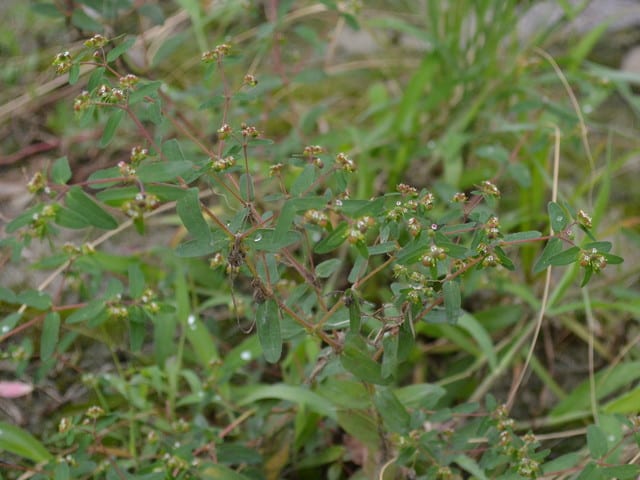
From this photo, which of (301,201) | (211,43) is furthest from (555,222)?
(211,43)

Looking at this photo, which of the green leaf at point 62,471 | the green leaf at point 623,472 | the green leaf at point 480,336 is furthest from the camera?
the green leaf at point 480,336

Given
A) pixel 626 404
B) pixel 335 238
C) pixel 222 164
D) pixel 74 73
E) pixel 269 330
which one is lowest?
pixel 626 404

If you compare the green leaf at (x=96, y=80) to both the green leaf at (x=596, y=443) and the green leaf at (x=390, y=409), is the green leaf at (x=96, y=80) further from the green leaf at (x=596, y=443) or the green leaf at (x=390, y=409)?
the green leaf at (x=596, y=443)

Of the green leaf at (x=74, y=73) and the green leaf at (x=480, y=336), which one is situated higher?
the green leaf at (x=74, y=73)

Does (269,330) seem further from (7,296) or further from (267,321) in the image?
(7,296)

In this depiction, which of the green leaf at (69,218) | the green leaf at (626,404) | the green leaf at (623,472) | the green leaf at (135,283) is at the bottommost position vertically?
the green leaf at (626,404)

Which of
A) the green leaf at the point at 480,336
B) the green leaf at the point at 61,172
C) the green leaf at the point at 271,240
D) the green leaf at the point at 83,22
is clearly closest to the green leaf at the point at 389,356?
the green leaf at the point at 271,240

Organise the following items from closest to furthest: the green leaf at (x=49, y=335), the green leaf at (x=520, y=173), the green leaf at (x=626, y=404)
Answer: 1. the green leaf at (x=49, y=335)
2. the green leaf at (x=626, y=404)
3. the green leaf at (x=520, y=173)

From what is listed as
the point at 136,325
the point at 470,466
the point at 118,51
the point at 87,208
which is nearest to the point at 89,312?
the point at 136,325
